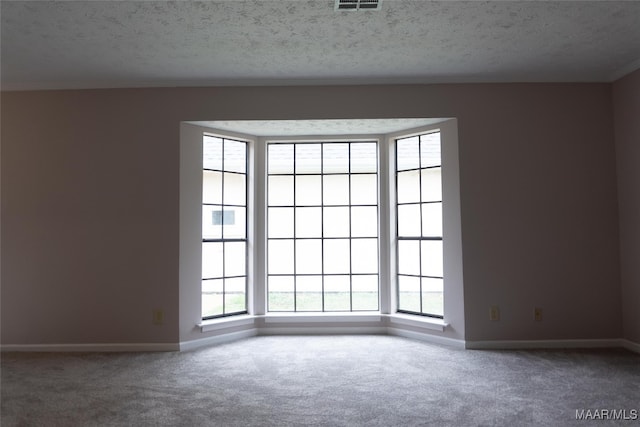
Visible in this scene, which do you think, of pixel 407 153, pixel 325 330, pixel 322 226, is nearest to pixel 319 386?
pixel 325 330

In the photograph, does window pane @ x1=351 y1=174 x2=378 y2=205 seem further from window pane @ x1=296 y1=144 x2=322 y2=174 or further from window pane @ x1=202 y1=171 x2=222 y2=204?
window pane @ x1=202 y1=171 x2=222 y2=204

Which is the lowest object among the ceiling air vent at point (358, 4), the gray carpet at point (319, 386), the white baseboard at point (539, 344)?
the gray carpet at point (319, 386)

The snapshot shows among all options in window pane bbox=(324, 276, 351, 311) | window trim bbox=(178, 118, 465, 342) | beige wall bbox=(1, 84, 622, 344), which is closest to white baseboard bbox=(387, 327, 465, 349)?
window trim bbox=(178, 118, 465, 342)

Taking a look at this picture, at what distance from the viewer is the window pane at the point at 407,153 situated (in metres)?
4.57

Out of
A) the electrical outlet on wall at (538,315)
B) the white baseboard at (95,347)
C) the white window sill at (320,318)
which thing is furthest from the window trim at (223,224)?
the electrical outlet on wall at (538,315)

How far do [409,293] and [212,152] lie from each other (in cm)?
265

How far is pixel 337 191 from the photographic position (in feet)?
15.8

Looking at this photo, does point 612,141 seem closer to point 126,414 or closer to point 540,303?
point 540,303

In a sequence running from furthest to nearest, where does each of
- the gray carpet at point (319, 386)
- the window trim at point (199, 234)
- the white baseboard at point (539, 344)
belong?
the window trim at point (199, 234)
the white baseboard at point (539, 344)
the gray carpet at point (319, 386)

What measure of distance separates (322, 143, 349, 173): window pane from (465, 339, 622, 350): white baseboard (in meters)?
2.30

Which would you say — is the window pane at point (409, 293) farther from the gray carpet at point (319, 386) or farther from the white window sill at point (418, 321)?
the gray carpet at point (319, 386)

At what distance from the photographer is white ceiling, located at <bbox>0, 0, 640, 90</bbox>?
2.83 metres

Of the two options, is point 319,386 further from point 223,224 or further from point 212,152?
point 212,152

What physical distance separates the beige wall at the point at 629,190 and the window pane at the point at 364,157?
94.1 inches
